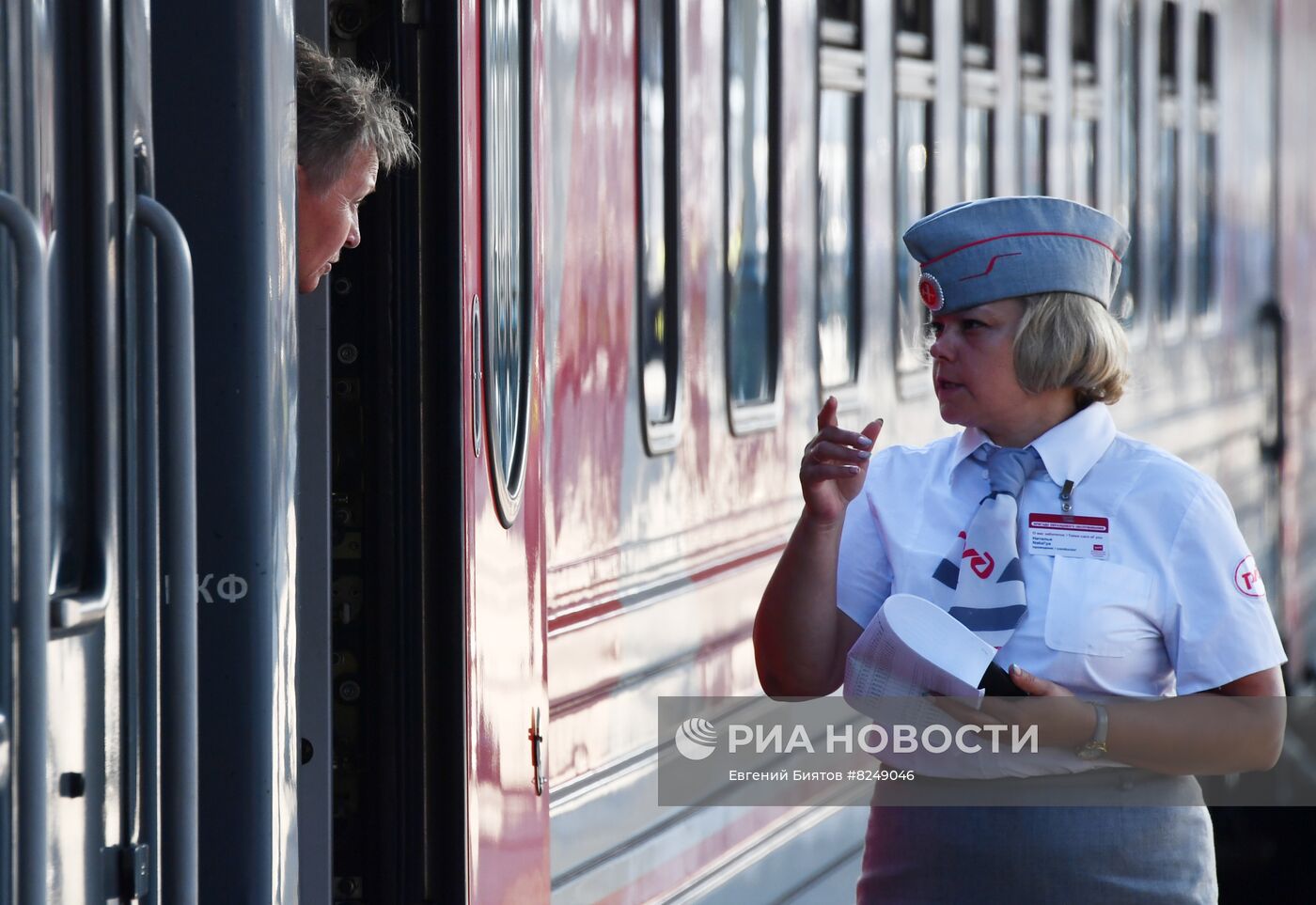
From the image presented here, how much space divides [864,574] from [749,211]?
1687mm

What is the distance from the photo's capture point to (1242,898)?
21.1ft

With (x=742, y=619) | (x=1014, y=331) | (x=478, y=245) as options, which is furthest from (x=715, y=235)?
(x=1014, y=331)

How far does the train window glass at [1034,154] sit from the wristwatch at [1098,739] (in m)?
3.80

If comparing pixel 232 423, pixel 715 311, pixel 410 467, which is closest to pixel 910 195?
pixel 715 311

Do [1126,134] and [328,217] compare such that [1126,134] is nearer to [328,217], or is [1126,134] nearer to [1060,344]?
[1060,344]

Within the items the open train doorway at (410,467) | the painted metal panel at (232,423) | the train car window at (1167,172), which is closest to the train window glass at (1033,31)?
the train car window at (1167,172)

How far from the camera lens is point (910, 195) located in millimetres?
5023

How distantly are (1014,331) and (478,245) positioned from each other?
2.41ft

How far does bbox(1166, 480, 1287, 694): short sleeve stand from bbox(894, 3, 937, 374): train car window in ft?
8.56

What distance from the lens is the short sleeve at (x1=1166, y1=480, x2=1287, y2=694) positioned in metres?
2.23

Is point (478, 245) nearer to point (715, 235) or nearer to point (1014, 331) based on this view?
point (1014, 331)

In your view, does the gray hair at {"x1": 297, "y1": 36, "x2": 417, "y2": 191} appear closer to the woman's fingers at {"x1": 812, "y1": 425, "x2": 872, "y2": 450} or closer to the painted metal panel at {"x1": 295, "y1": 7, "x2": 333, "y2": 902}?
the painted metal panel at {"x1": 295, "y1": 7, "x2": 333, "y2": 902}

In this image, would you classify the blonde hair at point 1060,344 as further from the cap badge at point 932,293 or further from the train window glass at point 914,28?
the train window glass at point 914,28

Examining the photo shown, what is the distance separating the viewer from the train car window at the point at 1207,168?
8.12 metres
